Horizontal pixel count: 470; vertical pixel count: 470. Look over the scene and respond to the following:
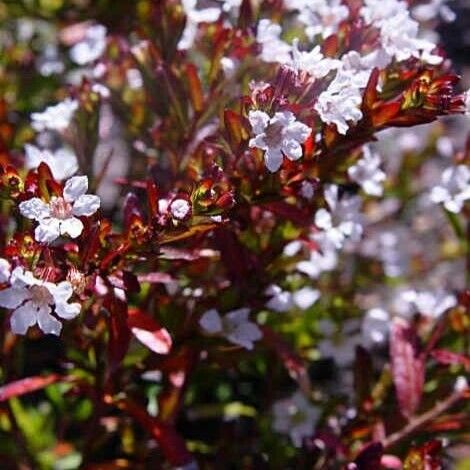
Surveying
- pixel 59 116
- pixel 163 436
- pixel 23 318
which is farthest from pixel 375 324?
pixel 23 318

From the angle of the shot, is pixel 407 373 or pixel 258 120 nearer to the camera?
pixel 258 120

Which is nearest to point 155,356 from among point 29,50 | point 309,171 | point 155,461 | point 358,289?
point 155,461

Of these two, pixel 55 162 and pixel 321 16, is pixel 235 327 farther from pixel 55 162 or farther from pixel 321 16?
pixel 321 16

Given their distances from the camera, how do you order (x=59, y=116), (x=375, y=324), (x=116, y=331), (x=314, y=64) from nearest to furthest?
(x=314, y=64) → (x=116, y=331) → (x=59, y=116) → (x=375, y=324)

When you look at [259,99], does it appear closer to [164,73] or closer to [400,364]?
[164,73]

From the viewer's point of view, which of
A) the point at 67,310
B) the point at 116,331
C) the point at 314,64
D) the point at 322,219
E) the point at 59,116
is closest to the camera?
the point at 67,310

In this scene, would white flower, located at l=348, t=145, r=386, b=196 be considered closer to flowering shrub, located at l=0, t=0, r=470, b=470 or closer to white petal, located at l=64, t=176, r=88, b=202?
flowering shrub, located at l=0, t=0, r=470, b=470

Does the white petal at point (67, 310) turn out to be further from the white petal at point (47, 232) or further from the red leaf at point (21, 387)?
the red leaf at point (21, 387)
